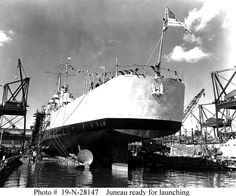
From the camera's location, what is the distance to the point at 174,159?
3722 centimetres

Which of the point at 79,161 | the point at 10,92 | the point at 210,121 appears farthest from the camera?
the point at 210,121

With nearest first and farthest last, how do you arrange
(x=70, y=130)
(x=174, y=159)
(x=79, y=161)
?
(x=79, y=161) < (x=70, y=130) < (x=174, y=159)

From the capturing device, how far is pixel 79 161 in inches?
1056

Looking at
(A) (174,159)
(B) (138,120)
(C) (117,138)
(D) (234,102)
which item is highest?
(D) (234,102)

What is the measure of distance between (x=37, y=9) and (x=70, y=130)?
16367mm

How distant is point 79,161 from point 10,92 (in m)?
20.7

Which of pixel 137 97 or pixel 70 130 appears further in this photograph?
pixel 70 130

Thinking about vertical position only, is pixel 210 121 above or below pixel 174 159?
above

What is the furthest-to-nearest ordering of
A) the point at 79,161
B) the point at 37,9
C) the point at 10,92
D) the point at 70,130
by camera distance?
the point at 10,92 < the point at 70,130 < the point at 79,161 < the point at 37,9

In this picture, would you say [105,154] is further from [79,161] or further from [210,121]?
[210,121]

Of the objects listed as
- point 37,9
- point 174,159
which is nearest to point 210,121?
point 174,159

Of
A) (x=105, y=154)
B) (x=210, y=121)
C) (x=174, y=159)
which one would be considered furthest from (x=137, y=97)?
(x=210, y=121)

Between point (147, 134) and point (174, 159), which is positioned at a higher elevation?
point (147, 134)

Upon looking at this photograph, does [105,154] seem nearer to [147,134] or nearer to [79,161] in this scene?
[79,161]
